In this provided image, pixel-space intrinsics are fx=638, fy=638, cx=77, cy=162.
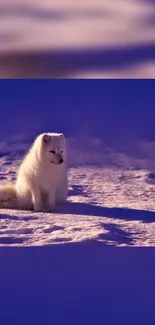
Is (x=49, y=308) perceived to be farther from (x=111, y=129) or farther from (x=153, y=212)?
(x=111, y=129)

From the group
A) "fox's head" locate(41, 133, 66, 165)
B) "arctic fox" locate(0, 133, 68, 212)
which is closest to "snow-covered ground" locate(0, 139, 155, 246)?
"arctic fox" locate(0, 133, 68, 212)

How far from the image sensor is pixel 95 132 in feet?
38.0

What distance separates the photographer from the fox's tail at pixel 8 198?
5.54 m

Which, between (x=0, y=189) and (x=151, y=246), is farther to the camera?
(x=0, y=189)

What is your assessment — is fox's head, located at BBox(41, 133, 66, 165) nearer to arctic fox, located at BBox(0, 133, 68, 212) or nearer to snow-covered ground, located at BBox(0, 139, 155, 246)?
arctic fox, located at BBox(0, 133, 68, 212)

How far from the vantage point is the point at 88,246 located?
361cm

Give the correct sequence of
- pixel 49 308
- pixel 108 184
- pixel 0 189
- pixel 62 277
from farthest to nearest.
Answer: pixel 108 184 → pixel 0 189 → pixel 62 277 → pixel 49 308

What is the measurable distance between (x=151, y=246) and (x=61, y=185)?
6.63ft

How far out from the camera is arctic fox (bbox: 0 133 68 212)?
5.29 m

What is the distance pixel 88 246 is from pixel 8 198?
6.97 feet

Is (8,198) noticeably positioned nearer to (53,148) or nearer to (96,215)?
(53,148)

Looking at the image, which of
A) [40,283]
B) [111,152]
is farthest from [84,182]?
[40,283]

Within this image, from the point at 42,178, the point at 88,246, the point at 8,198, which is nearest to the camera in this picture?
the point at 88,246

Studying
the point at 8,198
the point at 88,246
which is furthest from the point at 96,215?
the point at 88,246
